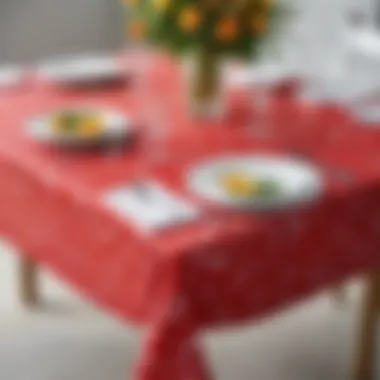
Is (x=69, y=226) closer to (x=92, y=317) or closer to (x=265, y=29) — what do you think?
(x=265, y=29)

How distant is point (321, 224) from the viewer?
1786 millimetres

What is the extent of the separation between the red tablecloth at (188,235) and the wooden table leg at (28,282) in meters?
0.65

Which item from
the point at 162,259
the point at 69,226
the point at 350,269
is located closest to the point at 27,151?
the point at 69,226

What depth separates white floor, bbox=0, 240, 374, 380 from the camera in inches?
97.3

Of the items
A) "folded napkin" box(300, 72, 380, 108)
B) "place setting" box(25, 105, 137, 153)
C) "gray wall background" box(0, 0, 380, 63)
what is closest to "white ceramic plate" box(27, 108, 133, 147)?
"place setting" box(25, 105, 137, 153)

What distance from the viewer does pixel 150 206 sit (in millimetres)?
1727

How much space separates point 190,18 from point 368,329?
0.89m

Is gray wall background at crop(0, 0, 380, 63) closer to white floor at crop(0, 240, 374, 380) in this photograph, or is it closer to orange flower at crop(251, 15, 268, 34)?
white floor at crop(0, 240, 374, 380)

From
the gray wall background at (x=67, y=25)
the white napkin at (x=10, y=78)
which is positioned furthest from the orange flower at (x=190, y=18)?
the gray wall background at (x=67, y=25)

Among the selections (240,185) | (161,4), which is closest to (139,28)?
(161,4)

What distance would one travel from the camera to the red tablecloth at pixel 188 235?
1608mm

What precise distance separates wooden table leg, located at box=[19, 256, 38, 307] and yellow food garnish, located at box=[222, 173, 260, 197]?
3.47 ft

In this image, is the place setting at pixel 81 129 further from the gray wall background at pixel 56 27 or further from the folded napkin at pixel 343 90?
the gray wall background at pixel 56 27

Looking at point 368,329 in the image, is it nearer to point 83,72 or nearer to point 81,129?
point 81,129
